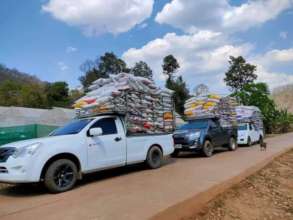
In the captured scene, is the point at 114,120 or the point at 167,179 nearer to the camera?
the point at 167,179

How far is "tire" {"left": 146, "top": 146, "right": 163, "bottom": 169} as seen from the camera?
9.34m

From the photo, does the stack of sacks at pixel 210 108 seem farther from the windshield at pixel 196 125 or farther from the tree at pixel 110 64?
the tree at pixel 110 64

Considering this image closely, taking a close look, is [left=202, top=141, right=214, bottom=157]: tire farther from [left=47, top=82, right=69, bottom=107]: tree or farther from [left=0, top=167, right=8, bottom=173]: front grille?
[left=47, top=82, right=69, bottom=107]: tree

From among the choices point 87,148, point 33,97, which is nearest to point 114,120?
point 87,148

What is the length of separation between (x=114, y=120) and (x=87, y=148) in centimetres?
148

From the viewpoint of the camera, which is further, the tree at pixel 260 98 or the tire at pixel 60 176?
the tree at pixel 260 98

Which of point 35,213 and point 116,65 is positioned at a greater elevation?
point 116,65

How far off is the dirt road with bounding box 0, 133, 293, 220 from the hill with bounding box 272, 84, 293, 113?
8044 cm

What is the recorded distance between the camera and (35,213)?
16.5ft

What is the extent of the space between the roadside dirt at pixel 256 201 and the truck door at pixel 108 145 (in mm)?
3037

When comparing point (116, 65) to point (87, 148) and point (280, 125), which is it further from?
point (87, 148)

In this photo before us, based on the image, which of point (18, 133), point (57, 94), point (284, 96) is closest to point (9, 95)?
point (57, 94)

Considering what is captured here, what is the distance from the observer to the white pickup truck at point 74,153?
627 centimetres

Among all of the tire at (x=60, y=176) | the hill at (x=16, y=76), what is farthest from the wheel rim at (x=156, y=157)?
the hill at (x=16, y=76)
